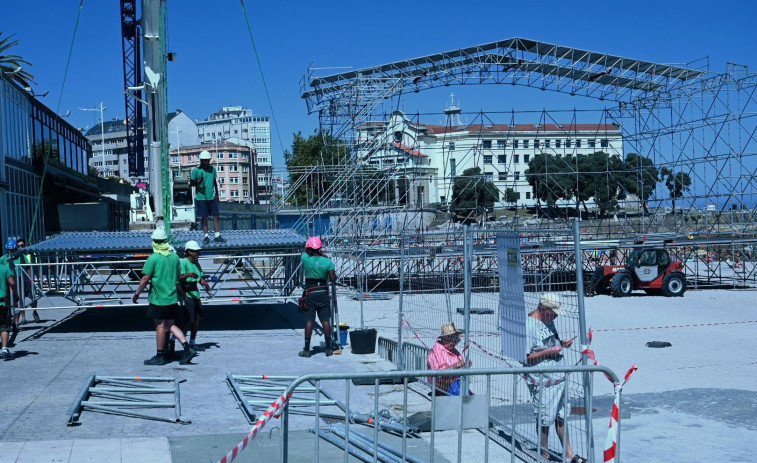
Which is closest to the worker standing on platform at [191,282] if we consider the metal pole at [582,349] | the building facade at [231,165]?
the metal pole at [582,349]

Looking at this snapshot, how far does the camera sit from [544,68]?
29312 millimetres

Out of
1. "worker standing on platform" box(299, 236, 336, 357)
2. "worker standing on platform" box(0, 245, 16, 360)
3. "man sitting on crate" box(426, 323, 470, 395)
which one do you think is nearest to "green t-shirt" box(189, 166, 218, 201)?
"worker standing on platform" box(299, 236, 336, 357)

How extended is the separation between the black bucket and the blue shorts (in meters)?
4.17

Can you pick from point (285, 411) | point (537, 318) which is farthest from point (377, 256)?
point (285, 411)

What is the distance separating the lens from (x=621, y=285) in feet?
80.7

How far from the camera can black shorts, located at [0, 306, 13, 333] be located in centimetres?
1162

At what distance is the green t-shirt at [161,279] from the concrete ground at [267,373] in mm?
1003

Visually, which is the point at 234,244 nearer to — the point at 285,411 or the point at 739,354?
the point at 739,354

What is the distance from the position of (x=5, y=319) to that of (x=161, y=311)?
246 centimetres

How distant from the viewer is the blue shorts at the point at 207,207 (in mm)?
15293

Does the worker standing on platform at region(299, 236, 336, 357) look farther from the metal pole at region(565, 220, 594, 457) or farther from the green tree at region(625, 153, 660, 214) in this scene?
the green tree at region(625, 153, 660, 214)

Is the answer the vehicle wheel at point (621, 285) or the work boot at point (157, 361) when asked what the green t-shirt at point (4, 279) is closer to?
the work boot at point (157, 361)

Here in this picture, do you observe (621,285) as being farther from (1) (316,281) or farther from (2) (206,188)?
(1) (316,281)

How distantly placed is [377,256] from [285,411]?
19731mm
